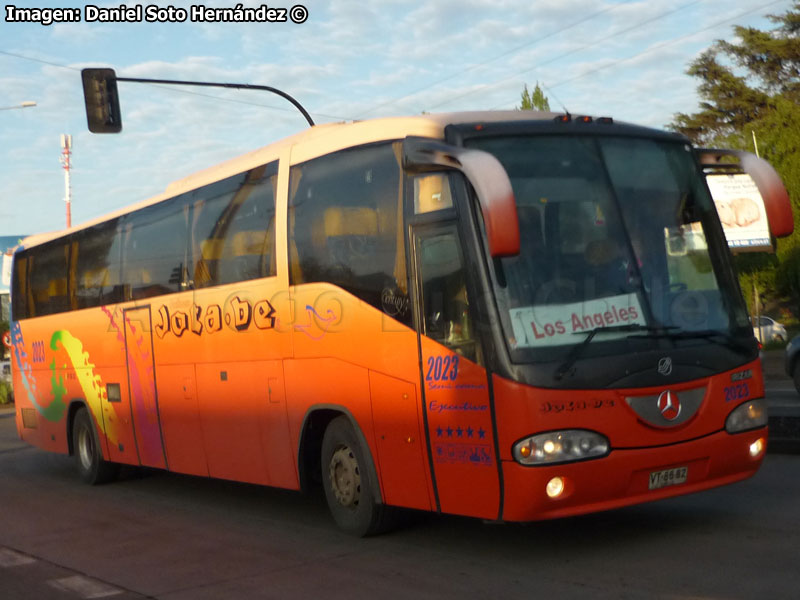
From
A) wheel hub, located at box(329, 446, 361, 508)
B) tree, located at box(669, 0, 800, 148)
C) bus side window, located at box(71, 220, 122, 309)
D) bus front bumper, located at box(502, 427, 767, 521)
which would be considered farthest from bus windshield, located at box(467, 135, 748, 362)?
tree, located at box(669, 0, 800, 148)

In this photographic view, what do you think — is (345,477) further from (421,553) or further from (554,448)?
(554,448)

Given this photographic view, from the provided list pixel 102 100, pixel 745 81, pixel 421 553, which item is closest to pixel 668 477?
pixel 421 553

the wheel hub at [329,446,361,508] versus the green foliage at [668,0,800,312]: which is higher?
the green foliage at [668,0,800,312]

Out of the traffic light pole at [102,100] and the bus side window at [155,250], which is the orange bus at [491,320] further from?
the traffic light pole at [102,100]

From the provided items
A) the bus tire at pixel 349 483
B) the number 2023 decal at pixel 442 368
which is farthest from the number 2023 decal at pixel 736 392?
the bus tire at pixel 349 483

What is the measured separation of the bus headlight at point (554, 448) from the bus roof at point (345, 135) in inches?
89.9

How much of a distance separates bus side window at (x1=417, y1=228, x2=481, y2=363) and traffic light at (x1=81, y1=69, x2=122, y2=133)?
14.6 meters

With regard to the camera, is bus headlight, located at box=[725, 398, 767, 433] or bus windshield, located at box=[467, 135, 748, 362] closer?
bus windshield, located at box=[467, 135, 748, 362]

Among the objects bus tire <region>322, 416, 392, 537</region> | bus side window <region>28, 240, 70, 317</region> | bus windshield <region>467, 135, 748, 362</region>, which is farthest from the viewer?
bus side window <region>28, 240, 70, 317</region>

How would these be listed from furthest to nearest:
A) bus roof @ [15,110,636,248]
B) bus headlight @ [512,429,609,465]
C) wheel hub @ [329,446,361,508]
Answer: wheel hub @ [329,446,361,508]
bus roof @ [15,110,636,248]
bus headlight @ [512,429,609,465]

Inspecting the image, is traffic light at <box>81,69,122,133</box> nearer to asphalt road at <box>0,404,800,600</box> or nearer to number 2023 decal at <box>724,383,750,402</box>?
asphalt road at <box>0,404,800,600</box>

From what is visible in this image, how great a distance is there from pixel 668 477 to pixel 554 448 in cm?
93

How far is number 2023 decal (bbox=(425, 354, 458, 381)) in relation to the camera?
7.66 meters

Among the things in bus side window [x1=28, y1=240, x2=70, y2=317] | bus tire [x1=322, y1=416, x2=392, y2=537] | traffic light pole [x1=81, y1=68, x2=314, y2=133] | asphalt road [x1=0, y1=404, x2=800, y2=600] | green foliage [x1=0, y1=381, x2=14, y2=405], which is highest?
traffic light pole [x1=81, y1=68, x2=314, y2=133]
